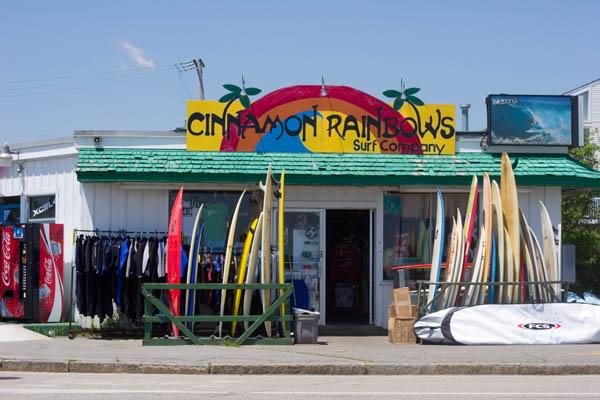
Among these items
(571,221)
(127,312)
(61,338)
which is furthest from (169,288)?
(571,221)

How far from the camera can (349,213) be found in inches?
685

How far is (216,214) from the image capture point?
1616 centimetres

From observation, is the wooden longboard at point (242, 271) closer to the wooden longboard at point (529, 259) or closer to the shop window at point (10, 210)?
the wooden longboard at point (529, 259)

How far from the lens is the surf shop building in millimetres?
15727

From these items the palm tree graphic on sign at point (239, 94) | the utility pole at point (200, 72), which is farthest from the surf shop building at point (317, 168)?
the utility pole at point (200, 72)

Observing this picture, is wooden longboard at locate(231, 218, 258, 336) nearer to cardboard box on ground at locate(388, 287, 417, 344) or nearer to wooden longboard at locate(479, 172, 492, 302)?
cardboard box on ground at locate(388, 287, 417, 344)

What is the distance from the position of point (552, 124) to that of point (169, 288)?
7.79m

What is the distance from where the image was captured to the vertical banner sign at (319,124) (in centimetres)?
1603

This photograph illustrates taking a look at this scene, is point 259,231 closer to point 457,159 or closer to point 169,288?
point 169,288

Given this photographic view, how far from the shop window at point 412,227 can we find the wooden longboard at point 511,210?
1649mm

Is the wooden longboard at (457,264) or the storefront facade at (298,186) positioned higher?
the storefront facade at (298,186)

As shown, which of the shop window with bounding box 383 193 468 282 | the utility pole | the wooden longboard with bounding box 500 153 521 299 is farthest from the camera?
the utility pole

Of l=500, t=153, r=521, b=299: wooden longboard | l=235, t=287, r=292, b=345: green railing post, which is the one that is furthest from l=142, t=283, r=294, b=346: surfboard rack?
l=500, t=153, r=521, b=299: wooden longboard

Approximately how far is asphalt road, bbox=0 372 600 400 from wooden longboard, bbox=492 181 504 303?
314 centimetres
